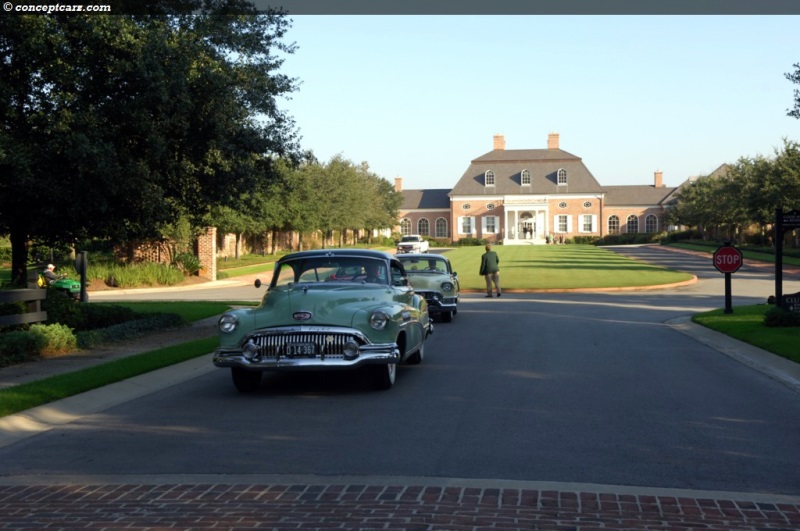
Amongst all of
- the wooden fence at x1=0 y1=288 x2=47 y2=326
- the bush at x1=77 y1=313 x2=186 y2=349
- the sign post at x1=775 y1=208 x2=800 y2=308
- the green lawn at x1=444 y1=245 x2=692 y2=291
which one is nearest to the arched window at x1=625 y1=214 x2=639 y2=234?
the green lawn at x1=444 y1=245 x2=692 y2=291

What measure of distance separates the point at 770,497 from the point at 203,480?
3981mm

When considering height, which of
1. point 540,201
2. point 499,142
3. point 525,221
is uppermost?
point 499,142

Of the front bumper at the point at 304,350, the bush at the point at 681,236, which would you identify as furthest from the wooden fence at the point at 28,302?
the bush at the point at 681,236

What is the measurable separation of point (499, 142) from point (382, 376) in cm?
10709

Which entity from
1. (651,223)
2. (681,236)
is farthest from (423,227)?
(681,236)

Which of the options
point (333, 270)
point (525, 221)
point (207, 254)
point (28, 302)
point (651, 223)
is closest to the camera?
point (333, 270)

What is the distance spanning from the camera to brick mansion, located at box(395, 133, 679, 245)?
10594 centimetres

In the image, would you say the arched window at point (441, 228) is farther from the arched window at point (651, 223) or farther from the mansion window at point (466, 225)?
the arched window at point (651, 223)

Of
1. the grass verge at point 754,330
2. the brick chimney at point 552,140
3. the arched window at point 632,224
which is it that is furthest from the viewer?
the brick chimney at point 552,140

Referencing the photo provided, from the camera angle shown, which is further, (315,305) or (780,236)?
(780,236)

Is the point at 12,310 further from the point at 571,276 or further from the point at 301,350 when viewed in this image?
the point at 571,276

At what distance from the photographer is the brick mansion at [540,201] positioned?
106 m

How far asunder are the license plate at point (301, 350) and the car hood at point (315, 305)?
0.25 meters

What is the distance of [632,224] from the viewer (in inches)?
4402
